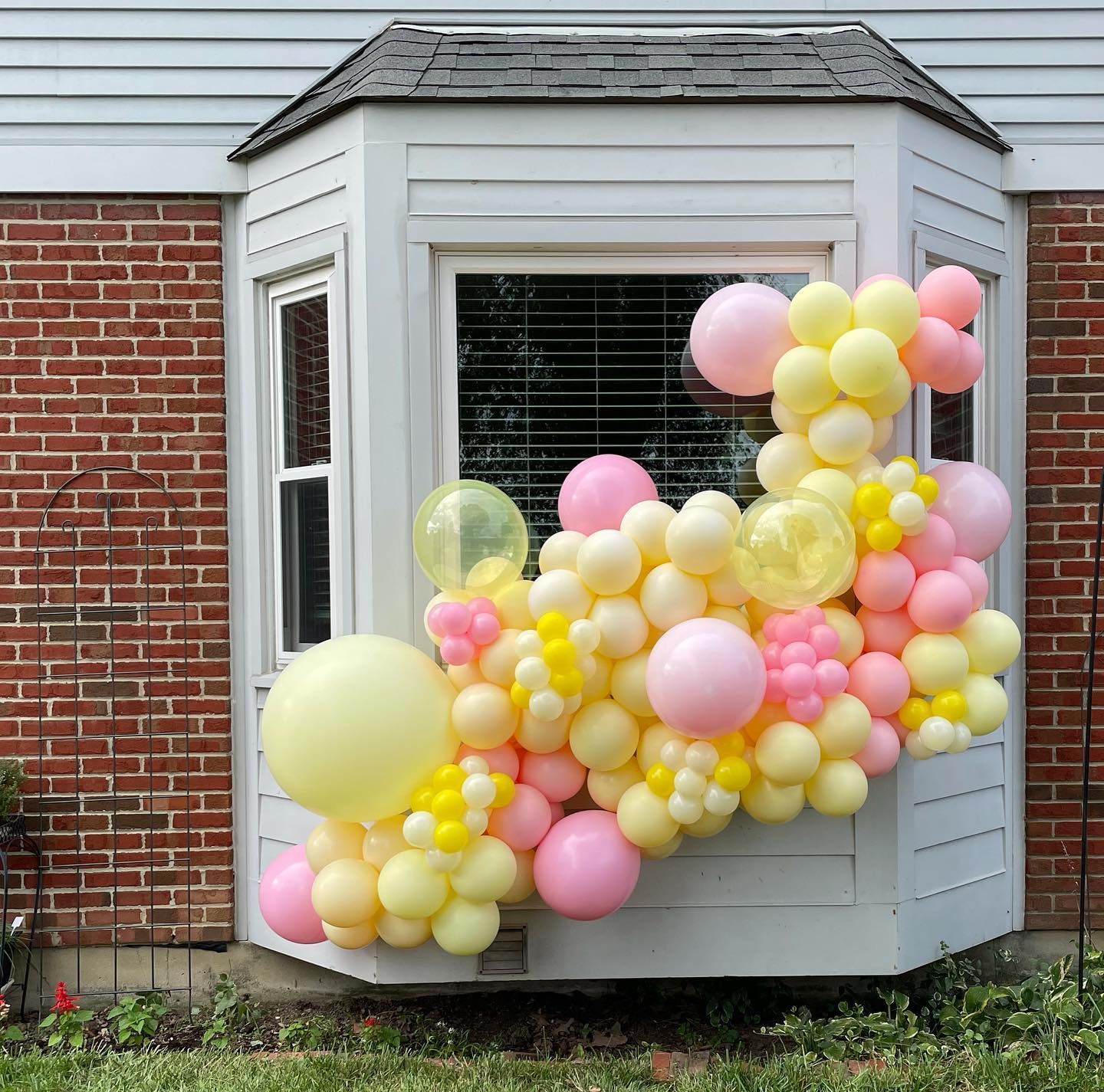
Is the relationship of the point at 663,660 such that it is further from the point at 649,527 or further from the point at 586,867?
the point at 586,867

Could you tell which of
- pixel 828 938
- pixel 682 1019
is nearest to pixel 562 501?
pixel 828 938

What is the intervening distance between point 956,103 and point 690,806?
2958 mm

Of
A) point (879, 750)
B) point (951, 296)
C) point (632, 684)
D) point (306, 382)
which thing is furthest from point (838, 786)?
point (306, 382)

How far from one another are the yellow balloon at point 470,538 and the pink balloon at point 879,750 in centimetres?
120

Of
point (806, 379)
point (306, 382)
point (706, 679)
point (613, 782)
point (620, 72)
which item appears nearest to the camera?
point (706, 679)

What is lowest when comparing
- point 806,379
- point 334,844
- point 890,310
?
point 334,844

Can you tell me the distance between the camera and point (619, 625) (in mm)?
2816

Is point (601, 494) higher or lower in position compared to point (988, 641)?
higher

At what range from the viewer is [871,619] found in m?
3.04

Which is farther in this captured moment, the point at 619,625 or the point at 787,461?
the point at 787,461

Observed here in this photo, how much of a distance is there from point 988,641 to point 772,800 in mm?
846

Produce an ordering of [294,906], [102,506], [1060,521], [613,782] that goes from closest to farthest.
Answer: [613,782], [294,906], [102,506], [1060,521]

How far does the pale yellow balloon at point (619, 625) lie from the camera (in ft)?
9.24

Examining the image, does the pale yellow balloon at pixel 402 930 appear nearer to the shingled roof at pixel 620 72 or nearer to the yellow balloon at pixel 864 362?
the yellow balloon at pixel 864 362
